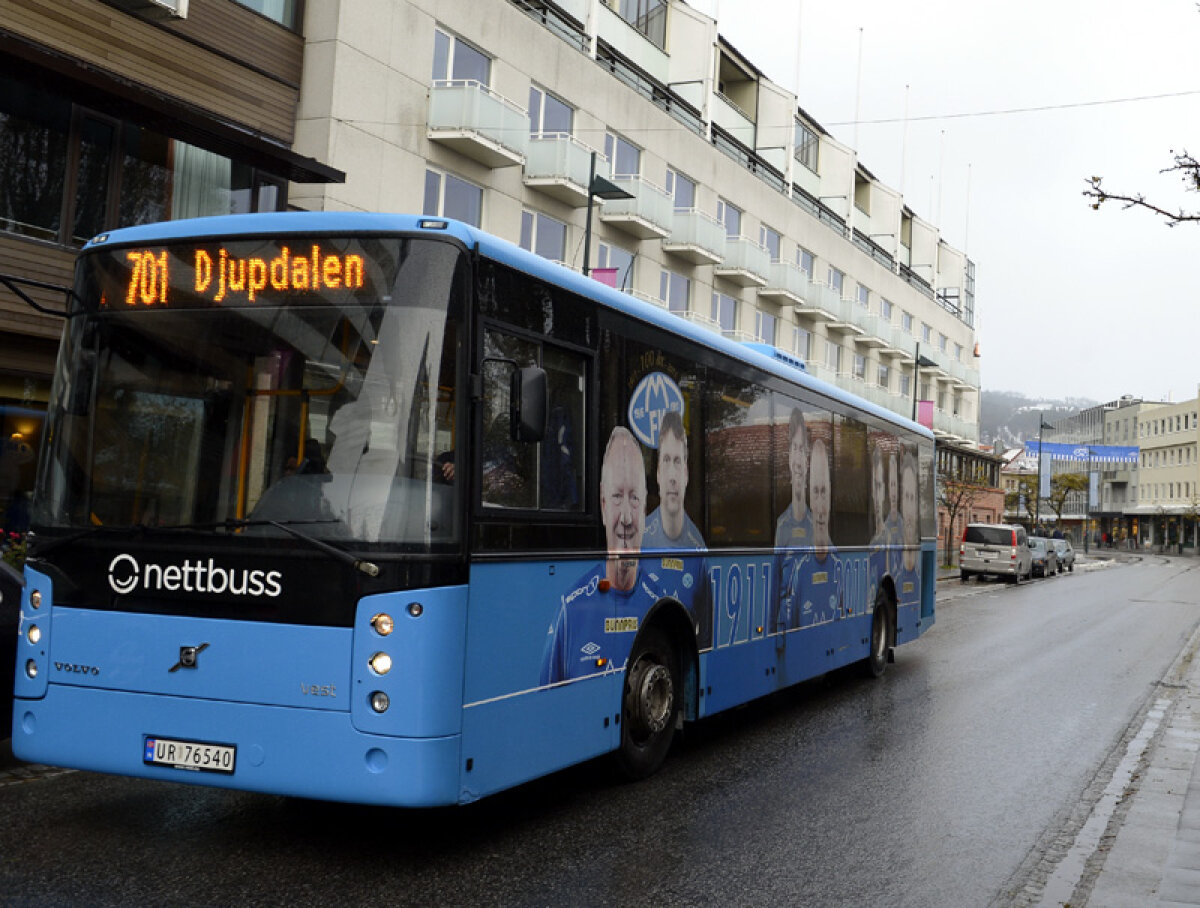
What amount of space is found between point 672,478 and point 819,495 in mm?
3355

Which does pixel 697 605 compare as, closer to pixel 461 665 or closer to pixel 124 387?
pixel 461 665

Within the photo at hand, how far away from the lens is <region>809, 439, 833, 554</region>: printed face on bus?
1060cm

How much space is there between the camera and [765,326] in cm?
4338

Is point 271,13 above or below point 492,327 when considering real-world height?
above

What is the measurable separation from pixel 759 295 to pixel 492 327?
124 feet

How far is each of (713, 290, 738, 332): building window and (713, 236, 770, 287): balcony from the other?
2.11 feet

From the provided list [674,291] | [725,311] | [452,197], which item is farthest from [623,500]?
[725,311]

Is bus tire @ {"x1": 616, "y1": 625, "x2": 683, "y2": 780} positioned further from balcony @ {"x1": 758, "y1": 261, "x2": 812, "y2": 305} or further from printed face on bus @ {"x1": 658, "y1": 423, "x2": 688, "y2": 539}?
balcony @ {"x1": 758, "y1": 261, "x2": 812, "y2": 305}

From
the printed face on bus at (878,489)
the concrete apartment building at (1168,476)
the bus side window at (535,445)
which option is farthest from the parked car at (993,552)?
the concrete apartment building at (1168,476)

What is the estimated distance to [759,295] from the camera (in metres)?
42.6

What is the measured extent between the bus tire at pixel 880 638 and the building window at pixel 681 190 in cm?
2416

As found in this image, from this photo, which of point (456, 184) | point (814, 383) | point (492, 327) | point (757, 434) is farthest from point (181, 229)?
point (456, 184)

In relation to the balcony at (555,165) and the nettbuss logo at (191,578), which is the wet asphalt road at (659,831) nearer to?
the nettbuss logo at (191,578)

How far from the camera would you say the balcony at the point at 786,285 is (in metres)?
42.2
